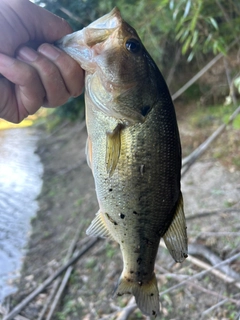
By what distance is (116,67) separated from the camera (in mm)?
989

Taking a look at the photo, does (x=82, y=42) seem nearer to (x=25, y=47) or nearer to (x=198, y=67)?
(x=25, y=47)

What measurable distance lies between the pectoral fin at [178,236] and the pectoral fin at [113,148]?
0.24m

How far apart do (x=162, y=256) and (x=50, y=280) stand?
1.05 meters

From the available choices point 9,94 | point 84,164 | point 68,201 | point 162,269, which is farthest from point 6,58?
point 84,164

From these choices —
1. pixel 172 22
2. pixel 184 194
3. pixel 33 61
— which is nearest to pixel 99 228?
pixel 33 61

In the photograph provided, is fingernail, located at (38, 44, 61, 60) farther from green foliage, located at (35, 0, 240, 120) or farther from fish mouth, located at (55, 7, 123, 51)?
green foliage, located at (35, 0, 240, 120)

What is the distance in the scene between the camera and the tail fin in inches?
44.3

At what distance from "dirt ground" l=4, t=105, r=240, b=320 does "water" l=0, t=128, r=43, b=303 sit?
0.13 m

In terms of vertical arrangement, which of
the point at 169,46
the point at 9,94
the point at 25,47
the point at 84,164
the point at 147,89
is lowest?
the point at 84,164

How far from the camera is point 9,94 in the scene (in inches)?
42.8

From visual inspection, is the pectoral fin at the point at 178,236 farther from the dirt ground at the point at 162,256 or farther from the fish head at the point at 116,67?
the dirt ground at the point at 162,256

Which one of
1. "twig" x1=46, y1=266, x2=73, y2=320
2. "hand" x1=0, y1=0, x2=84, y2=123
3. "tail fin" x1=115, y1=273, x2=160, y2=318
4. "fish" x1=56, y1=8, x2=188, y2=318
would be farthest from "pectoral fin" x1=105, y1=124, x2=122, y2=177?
"twig" x1=46, y1=266, x2=73, y2=320

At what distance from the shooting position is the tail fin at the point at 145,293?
112cm

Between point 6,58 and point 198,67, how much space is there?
525cm
